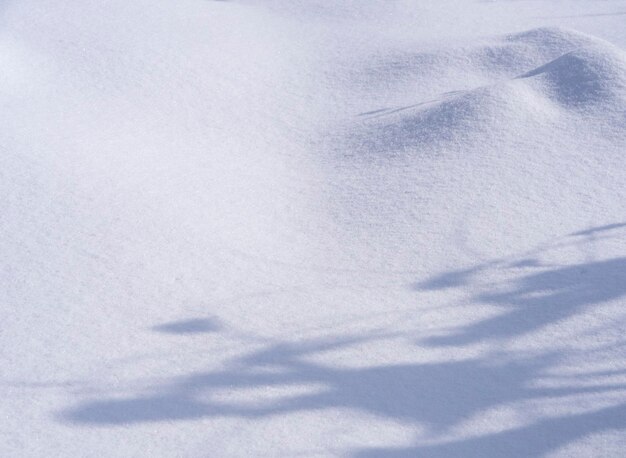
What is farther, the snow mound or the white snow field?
the snow mound

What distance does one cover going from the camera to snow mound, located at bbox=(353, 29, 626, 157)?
7.59 m

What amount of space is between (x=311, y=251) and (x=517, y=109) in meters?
3.63

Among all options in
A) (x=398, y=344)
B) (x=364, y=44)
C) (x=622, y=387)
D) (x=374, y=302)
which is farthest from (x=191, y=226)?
(x=364, y=44)

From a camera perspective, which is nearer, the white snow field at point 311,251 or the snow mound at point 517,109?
the white snow field at point 311,251

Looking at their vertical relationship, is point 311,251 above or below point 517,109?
below

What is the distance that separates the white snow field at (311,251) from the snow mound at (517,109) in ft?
0.12

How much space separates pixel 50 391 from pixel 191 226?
2209 mm

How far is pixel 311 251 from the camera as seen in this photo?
5.84 m

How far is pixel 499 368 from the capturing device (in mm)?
4480

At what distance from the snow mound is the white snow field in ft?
0.12

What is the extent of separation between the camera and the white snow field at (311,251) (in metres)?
4.05

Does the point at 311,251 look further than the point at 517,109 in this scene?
No

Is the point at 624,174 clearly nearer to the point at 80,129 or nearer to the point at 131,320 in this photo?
the point at 131,320

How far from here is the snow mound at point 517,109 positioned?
7.59 m
